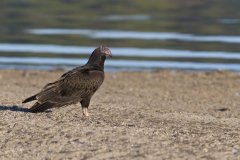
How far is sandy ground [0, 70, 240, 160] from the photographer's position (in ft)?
34.9

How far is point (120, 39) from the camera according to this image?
33.5m

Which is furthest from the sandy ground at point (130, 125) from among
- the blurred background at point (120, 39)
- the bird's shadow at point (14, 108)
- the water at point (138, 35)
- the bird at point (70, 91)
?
the water at point (138, 35)

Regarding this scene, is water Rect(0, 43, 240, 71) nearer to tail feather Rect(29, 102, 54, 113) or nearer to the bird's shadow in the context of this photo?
the bird's shadow

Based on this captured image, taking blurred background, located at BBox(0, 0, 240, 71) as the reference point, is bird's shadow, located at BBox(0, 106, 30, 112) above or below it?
below

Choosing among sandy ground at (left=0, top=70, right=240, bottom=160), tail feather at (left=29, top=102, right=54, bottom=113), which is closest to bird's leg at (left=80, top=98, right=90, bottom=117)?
sandy ground at (left=0, top=70, right=240, bottom=160)

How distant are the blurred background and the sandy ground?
216 inches

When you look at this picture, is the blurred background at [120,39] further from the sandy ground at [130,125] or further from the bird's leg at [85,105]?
the bird's leg at [85,105]

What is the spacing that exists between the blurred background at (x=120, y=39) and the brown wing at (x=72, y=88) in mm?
11035

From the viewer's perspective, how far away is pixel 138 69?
2488cm

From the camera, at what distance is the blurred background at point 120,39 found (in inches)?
1038

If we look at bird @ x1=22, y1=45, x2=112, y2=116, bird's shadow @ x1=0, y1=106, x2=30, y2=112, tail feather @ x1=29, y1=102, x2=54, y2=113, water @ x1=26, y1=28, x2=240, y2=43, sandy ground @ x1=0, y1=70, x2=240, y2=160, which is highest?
water @ x1=26, y1=28, x2=240, y2=43

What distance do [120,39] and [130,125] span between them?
20.9 metres

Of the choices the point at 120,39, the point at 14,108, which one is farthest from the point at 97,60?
the point at 120,39

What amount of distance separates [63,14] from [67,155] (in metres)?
41.9
